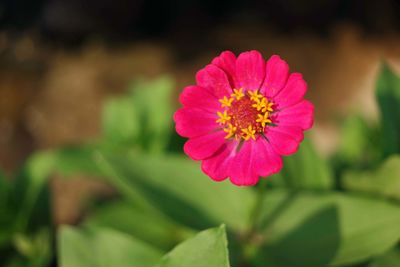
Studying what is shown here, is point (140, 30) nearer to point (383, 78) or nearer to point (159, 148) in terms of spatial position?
point (159, 148)

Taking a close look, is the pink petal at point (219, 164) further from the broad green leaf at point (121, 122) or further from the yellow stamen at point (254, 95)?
the broad green leaf at point (121, 122)

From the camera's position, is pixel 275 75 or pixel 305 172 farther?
pixel 305 172

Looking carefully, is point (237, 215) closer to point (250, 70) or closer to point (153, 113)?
point (250, 70)

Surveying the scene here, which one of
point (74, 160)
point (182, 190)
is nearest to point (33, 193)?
point (74, 160)

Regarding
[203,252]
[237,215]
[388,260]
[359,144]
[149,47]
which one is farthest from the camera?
[149,47]

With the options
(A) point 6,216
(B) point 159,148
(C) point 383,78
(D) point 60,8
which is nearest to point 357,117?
(C) point 383,78
